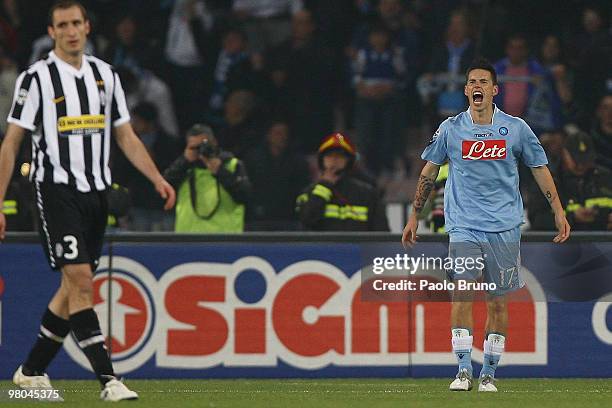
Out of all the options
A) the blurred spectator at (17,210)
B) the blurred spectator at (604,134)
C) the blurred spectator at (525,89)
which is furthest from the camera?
the blurred spectator at (525,89)

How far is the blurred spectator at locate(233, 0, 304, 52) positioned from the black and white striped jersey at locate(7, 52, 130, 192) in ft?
27.3

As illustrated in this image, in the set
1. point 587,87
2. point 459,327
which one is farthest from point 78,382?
point 587,87

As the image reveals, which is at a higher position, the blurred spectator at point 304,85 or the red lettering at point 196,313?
the blurred spectator at point 304,85

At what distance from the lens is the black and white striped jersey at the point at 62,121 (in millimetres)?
8430

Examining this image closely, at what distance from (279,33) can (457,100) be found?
250 centimetres

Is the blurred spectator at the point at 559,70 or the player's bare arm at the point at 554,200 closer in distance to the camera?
the player's bare arm at the point at 554,200

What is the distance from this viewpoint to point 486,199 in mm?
9539

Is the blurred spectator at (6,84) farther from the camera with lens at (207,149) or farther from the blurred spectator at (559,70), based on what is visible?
the blurred spectator at (559,70)

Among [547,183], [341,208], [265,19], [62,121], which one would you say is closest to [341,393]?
[547,183]

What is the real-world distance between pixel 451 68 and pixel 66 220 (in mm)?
7891

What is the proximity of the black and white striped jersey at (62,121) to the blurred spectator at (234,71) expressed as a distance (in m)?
7.28

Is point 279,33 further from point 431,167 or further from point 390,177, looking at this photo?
point 431,167

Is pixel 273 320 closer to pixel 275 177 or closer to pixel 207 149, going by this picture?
pixel 207 149

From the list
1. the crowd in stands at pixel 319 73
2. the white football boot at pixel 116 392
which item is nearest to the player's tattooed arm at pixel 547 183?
the white football boot at pixel 116 392
